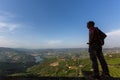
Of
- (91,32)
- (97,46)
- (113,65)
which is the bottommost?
(113,65)

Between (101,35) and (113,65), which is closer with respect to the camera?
(101,35)

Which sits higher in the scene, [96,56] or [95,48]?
[95,48]

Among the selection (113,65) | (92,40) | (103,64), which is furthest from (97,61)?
(113,65)

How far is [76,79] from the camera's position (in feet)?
39.8

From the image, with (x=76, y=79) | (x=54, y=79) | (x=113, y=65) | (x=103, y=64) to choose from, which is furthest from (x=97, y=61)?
(x=113, y=65)

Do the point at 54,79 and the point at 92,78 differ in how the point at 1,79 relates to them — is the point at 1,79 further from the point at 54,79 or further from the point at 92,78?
the point at 92,78

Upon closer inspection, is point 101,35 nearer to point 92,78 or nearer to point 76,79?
point 92,78

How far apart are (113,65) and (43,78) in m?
178

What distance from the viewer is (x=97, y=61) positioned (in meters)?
9.46

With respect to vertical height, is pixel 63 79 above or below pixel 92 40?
below

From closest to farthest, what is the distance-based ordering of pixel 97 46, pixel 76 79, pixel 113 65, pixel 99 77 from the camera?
pixel 99 77 < pixel 97 46 < pixel 76 79 < pixel 113 65

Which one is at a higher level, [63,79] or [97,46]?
[97,46]

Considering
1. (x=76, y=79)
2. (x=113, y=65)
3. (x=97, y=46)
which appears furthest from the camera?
(x=113, y=65)

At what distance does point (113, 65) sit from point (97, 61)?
180778mm
